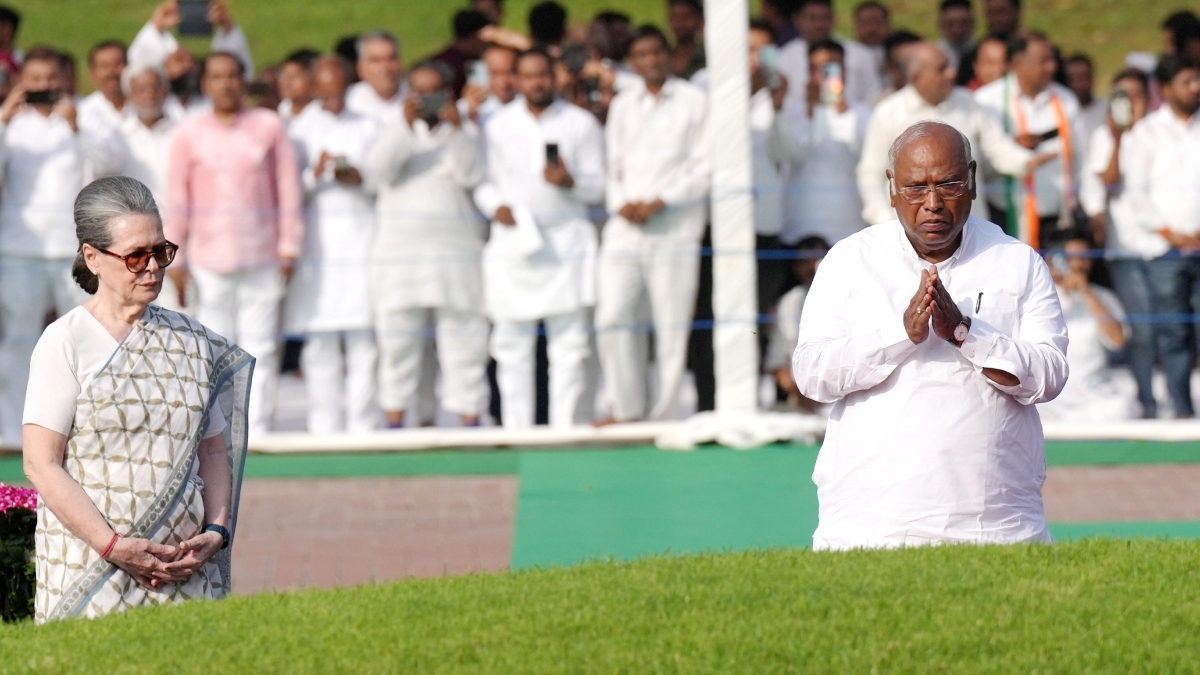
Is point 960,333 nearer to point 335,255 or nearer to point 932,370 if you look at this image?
point 932,370

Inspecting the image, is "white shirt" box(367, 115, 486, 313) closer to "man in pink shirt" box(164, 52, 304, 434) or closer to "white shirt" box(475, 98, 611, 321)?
"white shirt" box(475, 98, 611, 321)

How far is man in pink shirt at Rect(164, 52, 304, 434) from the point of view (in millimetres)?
10508

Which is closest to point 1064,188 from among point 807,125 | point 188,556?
point 807,125

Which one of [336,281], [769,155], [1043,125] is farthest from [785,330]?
[336,281]

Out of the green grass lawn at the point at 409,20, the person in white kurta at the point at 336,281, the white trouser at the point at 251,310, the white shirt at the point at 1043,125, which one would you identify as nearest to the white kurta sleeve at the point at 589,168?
the person in white kurta at the point at 336,281

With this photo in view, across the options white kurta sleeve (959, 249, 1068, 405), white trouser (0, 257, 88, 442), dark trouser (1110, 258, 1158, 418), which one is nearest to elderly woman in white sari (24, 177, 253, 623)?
white kurta sleeve (959, 249, 1068, 405)

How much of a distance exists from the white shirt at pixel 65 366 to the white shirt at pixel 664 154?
6.38 metres

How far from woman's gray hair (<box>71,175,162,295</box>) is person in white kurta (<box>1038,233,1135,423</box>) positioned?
730 cm

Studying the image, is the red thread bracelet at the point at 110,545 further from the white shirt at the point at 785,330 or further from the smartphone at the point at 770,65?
Answer: the smartphone at the point at 770,65

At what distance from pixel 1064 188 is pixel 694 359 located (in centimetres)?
247

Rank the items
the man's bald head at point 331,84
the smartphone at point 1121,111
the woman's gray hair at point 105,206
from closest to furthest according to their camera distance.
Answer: the woman's gray hair at point 105,206 → the man's bald head at point 331,84 → the smartphone at point 1121,111

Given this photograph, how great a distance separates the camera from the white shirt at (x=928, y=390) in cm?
453

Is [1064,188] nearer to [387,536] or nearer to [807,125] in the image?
[807,125]

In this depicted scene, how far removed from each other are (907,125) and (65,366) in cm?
700
